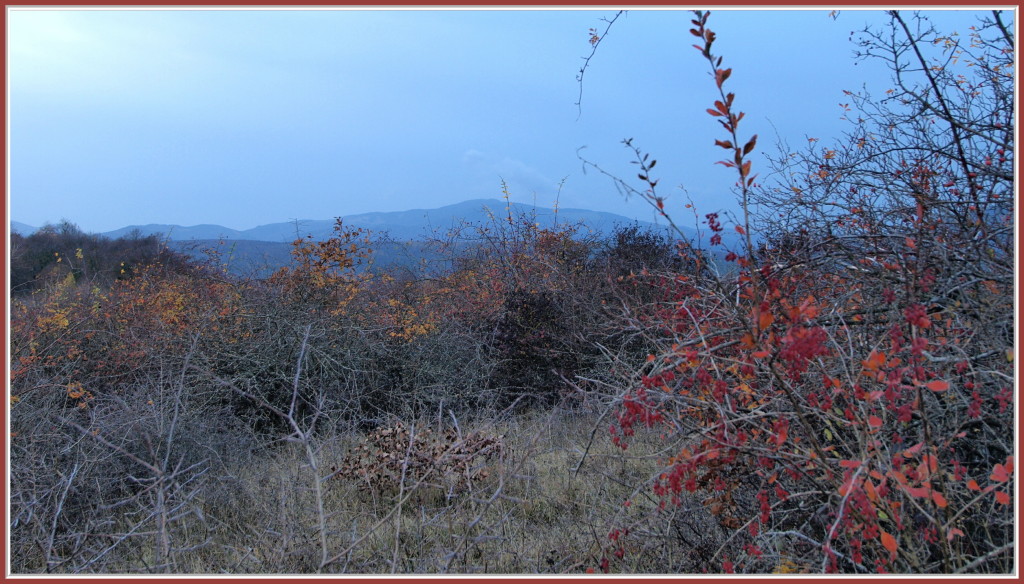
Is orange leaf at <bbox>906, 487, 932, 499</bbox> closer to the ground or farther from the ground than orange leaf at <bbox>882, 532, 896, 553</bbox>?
farther from the ground

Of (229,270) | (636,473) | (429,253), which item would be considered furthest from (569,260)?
(636,473)

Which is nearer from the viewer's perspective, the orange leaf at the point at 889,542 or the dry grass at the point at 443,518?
the orange leaf at the point at 889,542

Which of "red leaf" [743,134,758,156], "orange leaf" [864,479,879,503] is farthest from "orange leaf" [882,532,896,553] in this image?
"red leaf" [743,134,758,156]

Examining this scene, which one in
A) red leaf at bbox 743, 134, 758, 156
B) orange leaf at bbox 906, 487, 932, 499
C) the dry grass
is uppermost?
red leaf at bbox 743, 134, 758, 156

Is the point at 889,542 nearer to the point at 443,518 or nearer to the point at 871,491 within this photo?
the point at 871,491

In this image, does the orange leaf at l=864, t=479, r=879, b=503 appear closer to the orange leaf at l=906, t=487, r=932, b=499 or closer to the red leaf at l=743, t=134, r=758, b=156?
the orange leaf at l=906, t=487, r=932, b=499

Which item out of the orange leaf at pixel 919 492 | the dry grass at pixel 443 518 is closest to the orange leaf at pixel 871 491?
the orange leaf at pixel 919 492

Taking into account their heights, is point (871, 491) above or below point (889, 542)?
above

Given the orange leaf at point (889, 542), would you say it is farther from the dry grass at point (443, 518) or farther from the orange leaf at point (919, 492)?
the dry grass at point (443, 518)

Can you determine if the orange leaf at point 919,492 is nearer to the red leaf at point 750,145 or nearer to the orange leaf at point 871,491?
the orange leaf at point 871,491

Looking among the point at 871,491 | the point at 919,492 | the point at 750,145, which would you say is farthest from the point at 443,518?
the point at 750,145

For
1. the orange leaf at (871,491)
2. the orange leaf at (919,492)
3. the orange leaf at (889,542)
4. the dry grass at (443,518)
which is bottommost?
the dry grass at (443,518)

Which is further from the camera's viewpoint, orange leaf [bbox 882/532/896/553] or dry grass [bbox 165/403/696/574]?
dry grass [bbox 165/403/696/574]

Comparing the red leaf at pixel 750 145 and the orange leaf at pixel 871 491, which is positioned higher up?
the red leaf at pixel 750 145
